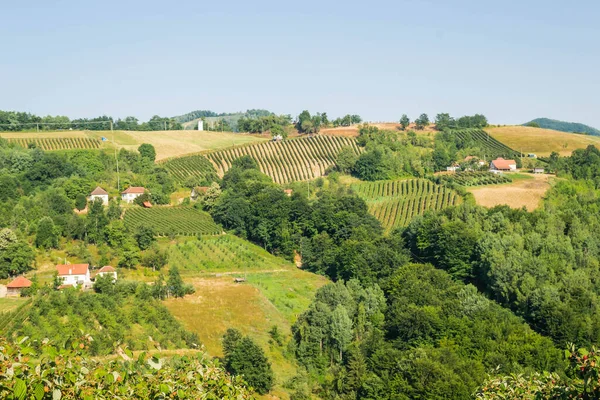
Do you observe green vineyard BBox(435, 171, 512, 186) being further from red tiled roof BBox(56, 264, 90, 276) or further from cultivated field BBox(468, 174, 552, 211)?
red tiled roof BBox(56, 264, 90, 276)

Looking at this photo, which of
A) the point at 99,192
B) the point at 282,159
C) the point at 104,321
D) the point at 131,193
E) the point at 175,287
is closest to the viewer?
the point at 104,321

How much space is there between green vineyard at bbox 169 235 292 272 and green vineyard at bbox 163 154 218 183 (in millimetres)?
21600

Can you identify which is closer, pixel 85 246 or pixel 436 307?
Answer: pixel 436 307

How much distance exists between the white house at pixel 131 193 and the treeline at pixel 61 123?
34.8 meters

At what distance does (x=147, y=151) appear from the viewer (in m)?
100

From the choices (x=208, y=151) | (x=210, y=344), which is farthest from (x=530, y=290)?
(x=208, y=151)

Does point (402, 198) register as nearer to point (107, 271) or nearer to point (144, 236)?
point (144, 236)

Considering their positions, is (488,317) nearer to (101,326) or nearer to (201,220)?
(101,326)

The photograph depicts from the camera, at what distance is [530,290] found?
177 ft

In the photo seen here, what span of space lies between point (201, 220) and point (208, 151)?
35.5 meters

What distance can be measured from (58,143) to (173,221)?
37717 millimetres

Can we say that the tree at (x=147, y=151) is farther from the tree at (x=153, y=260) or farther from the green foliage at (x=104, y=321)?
the green foliage at (x=104, y=321)

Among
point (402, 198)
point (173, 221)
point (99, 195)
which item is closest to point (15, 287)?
point (173, 221)

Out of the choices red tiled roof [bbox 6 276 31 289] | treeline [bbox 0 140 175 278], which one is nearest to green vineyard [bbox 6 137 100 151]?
treeline [bbox 0 140 175 278]
